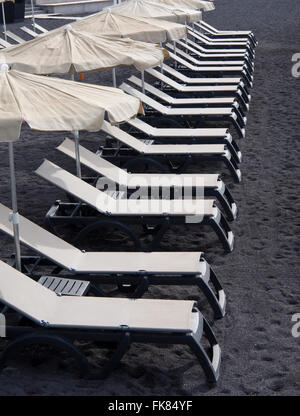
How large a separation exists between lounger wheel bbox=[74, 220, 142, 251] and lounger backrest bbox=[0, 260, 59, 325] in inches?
57.9

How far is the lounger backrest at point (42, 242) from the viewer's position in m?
6.18

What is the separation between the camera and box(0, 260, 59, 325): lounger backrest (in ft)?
17.0

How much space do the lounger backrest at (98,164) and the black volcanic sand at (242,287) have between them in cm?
67

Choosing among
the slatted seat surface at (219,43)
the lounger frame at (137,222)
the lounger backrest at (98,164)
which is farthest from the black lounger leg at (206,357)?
the slatted seat surface at (219,43)

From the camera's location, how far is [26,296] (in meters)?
5.38

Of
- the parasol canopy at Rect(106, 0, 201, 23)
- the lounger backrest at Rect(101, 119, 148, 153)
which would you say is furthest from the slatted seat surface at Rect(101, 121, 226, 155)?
the parasol canopy at Rect(106, 0, 201, 23)

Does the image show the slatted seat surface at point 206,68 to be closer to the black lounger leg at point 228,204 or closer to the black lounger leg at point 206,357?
the black lounger leg at point 228,204

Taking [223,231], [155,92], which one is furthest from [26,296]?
[155,92]

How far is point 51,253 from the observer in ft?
20.4

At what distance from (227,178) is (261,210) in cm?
124

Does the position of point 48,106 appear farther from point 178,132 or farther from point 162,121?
point 162,121
